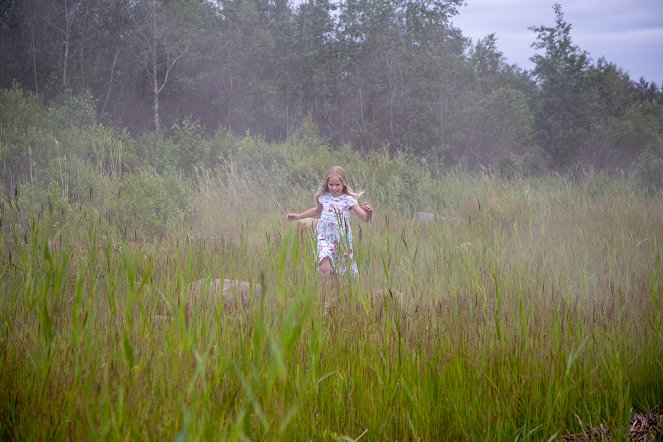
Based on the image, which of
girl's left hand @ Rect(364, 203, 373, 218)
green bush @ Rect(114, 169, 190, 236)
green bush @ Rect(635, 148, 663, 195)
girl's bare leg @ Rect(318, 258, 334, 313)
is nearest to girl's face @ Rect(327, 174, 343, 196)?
girl's left hand @ Rect(364, 203, 373, 218)

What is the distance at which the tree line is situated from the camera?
26172mm

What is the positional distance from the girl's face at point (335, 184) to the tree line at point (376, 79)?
750 inches

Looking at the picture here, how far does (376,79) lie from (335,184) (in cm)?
2253

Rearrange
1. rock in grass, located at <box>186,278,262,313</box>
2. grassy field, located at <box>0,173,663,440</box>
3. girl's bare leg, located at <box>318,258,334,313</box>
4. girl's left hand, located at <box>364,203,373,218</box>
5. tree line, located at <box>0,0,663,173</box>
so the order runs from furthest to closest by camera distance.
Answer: tree line, located at <box>0,0,663,173</box> < girl's left hand, located at <box>364,203,373,218</box> < girl's bare leg, located at <box>318,258,334,313</box> < rock in grass, located at <box>186,278,262,313</box> < grassy field, located at <box>0,173,663,440</box>

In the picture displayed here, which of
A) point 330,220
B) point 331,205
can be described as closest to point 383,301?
point 330,220

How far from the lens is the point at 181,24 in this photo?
27.2 meters

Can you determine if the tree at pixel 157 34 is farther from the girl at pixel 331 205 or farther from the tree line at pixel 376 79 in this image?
the girl at pixel 331 205

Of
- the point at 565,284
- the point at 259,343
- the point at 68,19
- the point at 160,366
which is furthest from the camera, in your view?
the point at 68,19

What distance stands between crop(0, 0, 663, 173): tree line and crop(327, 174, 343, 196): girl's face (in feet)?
62.5

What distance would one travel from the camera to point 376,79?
27750 mm

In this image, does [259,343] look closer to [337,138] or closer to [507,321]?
[507,321]

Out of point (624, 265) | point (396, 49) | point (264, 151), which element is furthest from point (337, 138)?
point (624, 265)

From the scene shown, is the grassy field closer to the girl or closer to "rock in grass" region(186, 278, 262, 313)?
"rock in grass" region(186, 278, 262, 313)

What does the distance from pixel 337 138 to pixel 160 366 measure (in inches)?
1056
